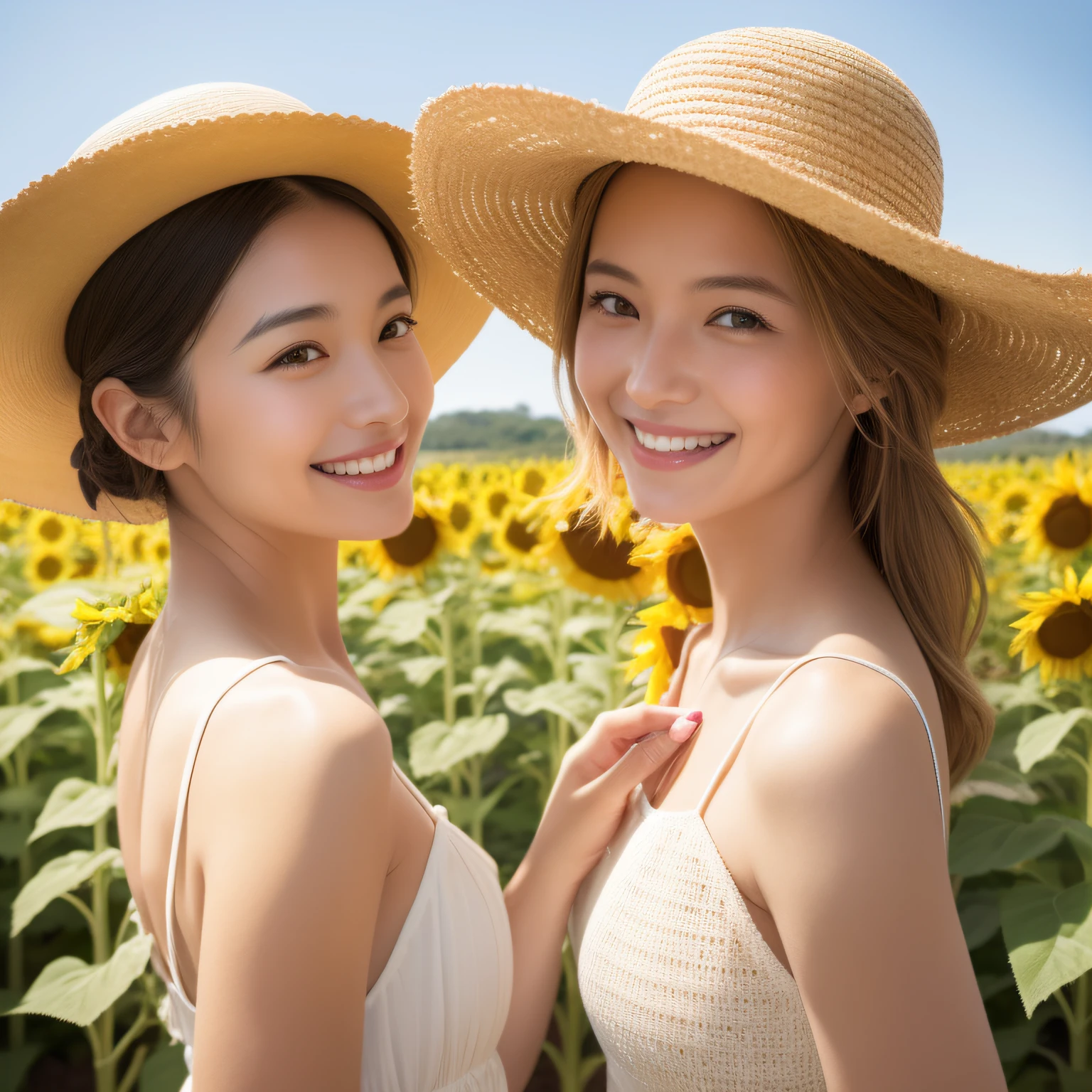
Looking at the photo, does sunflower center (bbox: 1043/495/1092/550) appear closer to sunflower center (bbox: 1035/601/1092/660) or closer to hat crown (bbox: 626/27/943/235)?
sunflower center (bbox: 1035/601/1092/660)

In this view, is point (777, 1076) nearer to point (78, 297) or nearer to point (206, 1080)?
point (206, 1080)

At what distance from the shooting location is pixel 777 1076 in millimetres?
1480

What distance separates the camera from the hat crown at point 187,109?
5.38ft

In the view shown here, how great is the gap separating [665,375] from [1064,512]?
3006 millimetres

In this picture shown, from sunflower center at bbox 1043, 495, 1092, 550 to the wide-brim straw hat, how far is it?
2.97 metres

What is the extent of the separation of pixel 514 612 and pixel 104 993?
7.17 ft

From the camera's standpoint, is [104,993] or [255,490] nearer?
[255,490]

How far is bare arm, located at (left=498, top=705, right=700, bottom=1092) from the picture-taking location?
180cm

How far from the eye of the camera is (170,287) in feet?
5.34

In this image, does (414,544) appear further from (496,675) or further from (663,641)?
(663,641)

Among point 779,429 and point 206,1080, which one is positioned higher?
point 779,429

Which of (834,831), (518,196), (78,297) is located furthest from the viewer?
(518,196)

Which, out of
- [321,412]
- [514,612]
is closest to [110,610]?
[321,412]

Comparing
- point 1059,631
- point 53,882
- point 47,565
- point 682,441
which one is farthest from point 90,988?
point 47,565
